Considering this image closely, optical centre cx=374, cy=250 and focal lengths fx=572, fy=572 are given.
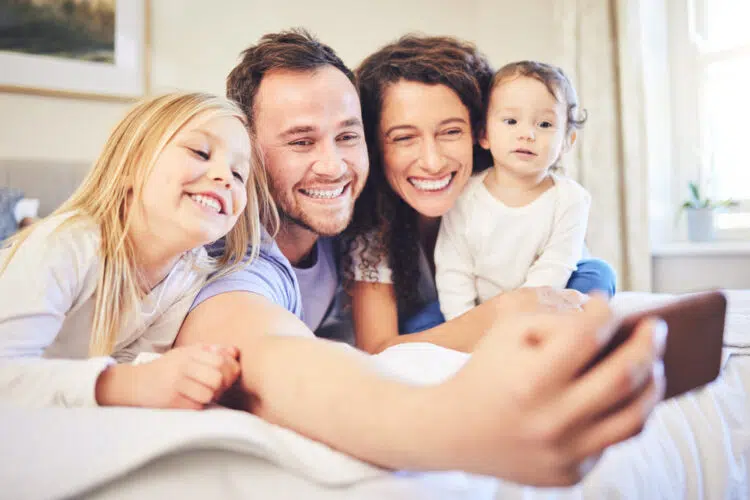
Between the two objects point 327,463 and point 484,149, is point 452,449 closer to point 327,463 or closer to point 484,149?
point 327,463

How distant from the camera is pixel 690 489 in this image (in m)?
0.72

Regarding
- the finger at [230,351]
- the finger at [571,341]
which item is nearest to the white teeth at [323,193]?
the finger at [230,351]

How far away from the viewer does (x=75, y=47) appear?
2.88m

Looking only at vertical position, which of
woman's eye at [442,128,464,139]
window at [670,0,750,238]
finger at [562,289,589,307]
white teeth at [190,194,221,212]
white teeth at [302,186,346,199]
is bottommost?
finger at [562,289,589,307]

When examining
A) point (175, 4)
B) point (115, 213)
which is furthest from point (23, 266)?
point (175, 4)

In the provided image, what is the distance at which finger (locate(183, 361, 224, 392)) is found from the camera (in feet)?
2.15

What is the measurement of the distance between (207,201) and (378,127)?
65 centimetres

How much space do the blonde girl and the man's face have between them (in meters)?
0.17

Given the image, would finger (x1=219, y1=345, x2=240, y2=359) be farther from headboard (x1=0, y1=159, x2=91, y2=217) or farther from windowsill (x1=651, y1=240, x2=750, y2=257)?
windowsill (x1=651, y1=240, x2=750, y2=257)

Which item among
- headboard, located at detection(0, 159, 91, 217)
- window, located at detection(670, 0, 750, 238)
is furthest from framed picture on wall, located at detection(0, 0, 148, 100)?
window, located at detection(670, 0, 750, 238)

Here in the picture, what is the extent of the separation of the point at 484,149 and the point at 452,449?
135 cm

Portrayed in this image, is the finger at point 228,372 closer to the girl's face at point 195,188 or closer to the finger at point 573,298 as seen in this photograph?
the girl's face at point 195,188

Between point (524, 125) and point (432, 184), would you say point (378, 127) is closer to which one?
point (432, 184)

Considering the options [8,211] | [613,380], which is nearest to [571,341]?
[613,380]
